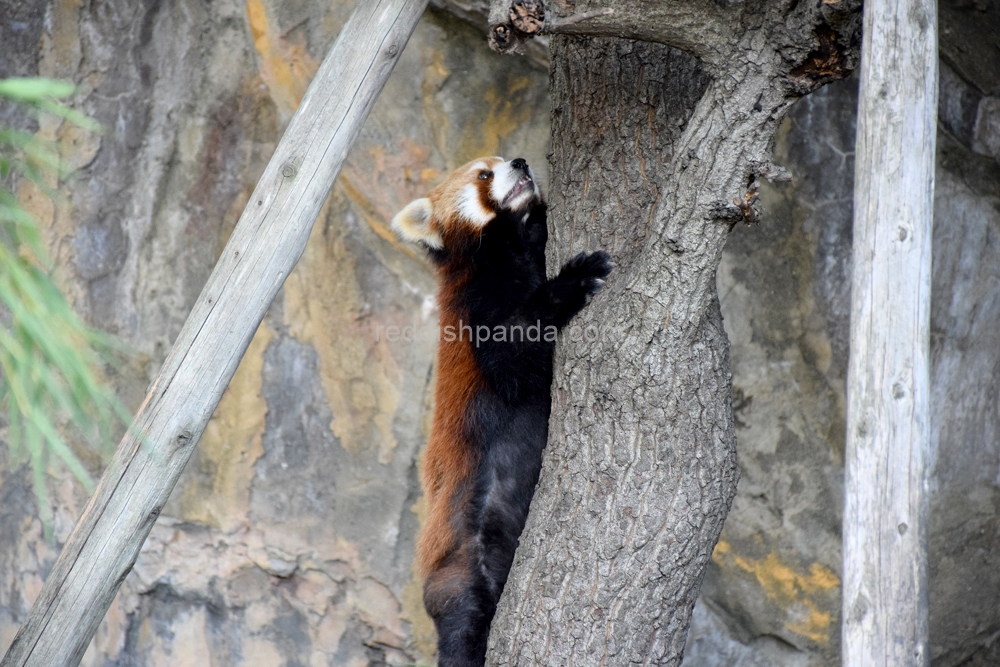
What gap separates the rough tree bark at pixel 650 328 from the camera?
2.21m

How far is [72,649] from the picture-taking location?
2316 millimetres

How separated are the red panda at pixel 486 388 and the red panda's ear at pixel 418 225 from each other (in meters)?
0.02

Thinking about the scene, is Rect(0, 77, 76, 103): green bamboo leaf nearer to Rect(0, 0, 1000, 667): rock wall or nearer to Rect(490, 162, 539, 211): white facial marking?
Rect(490, 162, 539, 211): white facial marking

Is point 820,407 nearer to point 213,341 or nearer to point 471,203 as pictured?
point 471,203

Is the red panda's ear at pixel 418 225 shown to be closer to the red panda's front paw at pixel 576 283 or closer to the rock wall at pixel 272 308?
the rock wall at pixel 272 308

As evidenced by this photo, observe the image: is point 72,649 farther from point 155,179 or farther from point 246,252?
point 155,179

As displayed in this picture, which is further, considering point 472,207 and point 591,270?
point 472,207

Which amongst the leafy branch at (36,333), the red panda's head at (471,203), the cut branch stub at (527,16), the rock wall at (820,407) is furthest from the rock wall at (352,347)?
the leafy branch at (36,333)

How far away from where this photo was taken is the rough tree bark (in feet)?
7.25

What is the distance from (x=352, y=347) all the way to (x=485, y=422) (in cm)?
141

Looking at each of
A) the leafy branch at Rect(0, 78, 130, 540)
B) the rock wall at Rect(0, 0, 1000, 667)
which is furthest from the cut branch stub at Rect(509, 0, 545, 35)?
the rock wall at Rect(0, 0, 1000, 667)

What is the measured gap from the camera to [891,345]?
192cm

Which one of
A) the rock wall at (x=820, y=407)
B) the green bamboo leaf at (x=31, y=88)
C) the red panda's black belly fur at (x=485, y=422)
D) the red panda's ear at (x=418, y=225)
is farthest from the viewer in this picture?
the rock wall at (x=820, y=407)

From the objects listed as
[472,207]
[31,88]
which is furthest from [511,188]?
[31,88]
